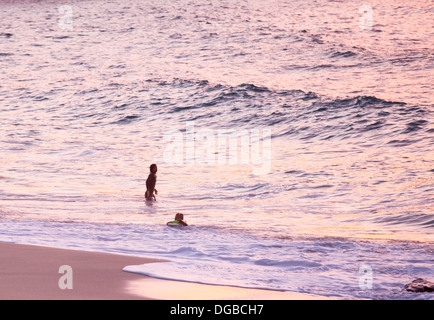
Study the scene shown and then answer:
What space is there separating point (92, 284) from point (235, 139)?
57.5ft

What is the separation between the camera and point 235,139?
75.8ft

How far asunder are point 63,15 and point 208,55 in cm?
2976

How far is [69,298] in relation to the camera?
17.1 feet

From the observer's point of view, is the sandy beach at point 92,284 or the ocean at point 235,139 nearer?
the sandy beach at point 92,284

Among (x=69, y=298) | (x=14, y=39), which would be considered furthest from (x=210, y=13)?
(x=69, y=298)

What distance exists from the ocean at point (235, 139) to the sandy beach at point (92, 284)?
347 millimetres

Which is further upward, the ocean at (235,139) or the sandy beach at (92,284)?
the ocean at (235,139)

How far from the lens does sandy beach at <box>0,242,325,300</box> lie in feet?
17.6

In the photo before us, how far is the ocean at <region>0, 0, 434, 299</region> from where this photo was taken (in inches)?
321

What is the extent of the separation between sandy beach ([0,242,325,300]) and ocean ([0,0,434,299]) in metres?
0.35

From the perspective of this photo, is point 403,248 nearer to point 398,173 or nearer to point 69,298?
point 69,298

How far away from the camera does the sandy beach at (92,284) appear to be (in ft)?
17.6

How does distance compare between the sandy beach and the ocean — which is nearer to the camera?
the sandy beach

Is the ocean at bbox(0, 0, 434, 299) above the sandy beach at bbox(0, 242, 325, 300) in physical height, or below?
above
